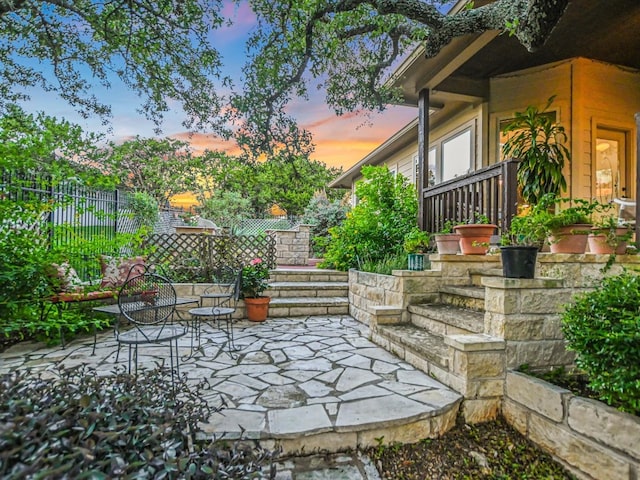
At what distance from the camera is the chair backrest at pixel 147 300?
8.96 feet

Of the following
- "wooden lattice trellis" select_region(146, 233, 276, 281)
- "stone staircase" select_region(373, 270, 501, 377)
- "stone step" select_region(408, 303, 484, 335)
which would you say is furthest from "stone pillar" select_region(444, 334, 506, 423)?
"wooden lattice trellis" select_region(146, 233, 276, 281)

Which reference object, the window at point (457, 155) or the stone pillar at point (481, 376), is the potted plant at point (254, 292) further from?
the window at point (457, 155)

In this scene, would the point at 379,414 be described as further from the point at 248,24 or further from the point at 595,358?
the point at 248,24

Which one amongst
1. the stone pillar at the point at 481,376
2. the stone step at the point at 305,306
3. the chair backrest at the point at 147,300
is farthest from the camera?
the stone step at the point at 305,306

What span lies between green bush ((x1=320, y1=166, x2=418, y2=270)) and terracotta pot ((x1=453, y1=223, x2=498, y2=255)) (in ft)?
5.53

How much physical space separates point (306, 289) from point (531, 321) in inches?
151

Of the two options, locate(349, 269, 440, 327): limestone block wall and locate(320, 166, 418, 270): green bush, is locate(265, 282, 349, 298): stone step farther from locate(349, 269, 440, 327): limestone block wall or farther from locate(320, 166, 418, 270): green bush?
locate(349, 269, 440, 327): limestone block wall

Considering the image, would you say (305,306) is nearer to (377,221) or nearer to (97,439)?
(377,221)

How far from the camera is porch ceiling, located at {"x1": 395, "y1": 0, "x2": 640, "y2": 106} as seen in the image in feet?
13.9

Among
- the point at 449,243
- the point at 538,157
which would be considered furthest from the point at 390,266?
the point at 538,157

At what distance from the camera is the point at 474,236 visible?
3.77 m

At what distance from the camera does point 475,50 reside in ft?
15.0

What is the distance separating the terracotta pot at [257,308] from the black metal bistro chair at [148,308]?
73.4 inches

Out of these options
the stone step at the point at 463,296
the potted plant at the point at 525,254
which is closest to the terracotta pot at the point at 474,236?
the stone step at the point at 463,296
